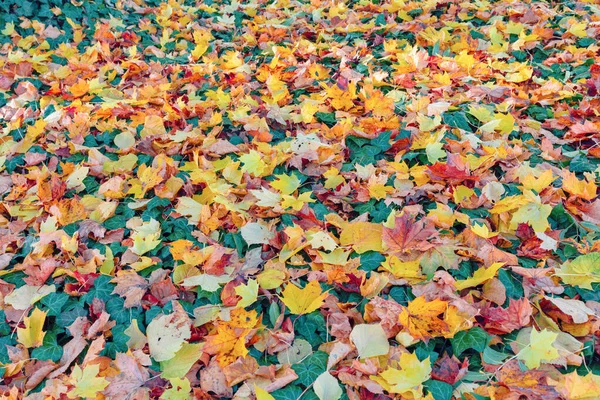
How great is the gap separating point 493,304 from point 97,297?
3.95ft

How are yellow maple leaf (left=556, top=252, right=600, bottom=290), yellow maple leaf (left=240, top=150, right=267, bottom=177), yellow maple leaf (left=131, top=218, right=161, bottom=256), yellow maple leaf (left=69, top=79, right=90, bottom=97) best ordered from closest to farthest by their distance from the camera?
yellow maple leaf (left=556, top=252, right=600, bottom=290)
yellow maple leaf (left=131, top=218, right=161, bottom=256)
yellow maple leaf (left=240, top=150, right=267, bottom=177)
yellow maple leaf (left=69, top=79, right=90, bottom=97)

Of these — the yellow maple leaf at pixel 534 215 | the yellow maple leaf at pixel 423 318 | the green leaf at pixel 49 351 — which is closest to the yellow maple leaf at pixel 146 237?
the green leaf at pixel 49 351

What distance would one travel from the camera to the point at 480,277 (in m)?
1.43

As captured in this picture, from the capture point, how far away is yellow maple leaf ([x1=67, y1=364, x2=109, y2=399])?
124 cm

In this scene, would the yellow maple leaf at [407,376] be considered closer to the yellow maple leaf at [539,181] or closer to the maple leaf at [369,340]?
the maple leaf at [369,340]

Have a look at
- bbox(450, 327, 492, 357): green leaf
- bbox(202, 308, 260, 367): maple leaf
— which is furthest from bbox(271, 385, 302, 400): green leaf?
bbox(450, 327, 492, 357): green leaf

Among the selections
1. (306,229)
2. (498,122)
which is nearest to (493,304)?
(306,229)

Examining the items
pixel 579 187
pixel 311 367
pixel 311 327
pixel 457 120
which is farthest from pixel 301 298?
pixel 457 120

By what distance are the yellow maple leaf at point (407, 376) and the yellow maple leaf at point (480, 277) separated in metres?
0.30

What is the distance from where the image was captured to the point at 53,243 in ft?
5.67

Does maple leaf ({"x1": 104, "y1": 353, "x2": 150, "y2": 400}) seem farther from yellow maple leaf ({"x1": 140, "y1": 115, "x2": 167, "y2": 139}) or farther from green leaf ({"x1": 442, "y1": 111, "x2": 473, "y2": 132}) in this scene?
green leaf ({"x1": 442, "y1": 111, "x2": 473, "y2": 132})

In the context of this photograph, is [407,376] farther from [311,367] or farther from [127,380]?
[127,380]

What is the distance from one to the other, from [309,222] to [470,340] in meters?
0.66

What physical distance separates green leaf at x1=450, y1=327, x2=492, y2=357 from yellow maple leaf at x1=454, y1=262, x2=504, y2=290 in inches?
6.1
